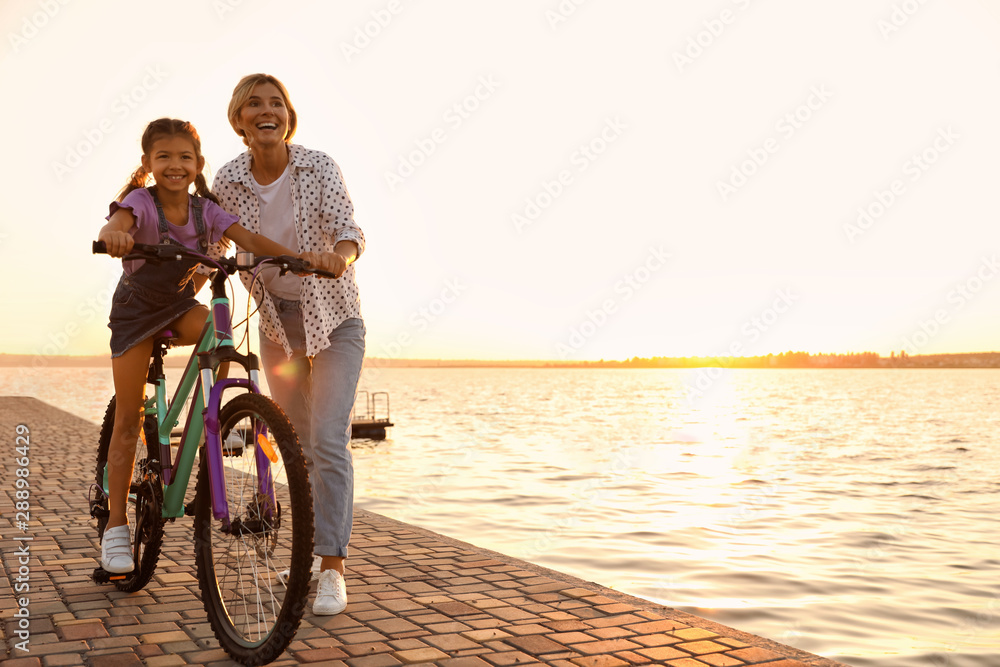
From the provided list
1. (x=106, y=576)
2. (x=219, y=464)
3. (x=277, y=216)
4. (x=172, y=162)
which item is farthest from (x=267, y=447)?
(x=106, y=576)

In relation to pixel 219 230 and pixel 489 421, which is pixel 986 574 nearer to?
pixel 219 230

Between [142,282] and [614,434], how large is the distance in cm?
2457

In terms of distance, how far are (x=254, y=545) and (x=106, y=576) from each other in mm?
1359

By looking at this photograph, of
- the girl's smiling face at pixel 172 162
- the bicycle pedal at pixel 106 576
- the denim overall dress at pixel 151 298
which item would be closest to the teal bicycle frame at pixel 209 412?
the denim overall dress at pixel 151 298

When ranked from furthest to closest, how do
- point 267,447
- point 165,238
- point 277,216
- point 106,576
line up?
point 106,576 → point 277,216 → point 165,238 → point 267,447

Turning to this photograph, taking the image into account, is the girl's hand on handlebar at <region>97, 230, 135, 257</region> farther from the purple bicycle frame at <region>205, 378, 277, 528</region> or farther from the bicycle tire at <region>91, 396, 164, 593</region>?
the bicycle tire at <region>91, 396, 164, 593</region>

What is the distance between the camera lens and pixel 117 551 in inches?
151

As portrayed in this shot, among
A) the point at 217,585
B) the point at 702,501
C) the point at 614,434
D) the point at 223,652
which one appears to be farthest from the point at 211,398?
the point at 614,434

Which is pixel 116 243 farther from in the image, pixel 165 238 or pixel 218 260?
pixel 165 238

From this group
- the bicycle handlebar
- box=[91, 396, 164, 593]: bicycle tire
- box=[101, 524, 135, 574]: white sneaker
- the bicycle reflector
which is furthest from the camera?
box=[101, 524, 135, 574]: white sneaker

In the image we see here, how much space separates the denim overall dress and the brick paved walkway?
1180 millimetres

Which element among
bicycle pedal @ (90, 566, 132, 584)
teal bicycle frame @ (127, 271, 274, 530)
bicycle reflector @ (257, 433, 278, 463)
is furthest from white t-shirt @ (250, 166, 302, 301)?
bicycle pedal @ (90, 566, 132, 584)

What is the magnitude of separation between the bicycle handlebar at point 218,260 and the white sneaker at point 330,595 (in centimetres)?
141

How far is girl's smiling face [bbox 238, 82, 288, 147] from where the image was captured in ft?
11.9
